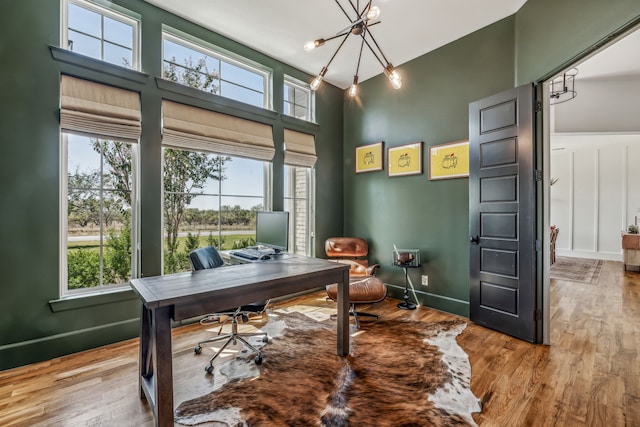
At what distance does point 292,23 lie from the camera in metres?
3.13

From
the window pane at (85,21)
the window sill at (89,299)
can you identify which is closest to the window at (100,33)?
the window pane at (85,21)

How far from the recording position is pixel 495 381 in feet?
6.71

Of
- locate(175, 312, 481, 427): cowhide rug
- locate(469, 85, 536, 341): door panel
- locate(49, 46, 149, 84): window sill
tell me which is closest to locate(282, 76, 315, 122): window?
locate(49, 46, 149, 84): window sill

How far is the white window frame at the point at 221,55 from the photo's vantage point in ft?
10.1

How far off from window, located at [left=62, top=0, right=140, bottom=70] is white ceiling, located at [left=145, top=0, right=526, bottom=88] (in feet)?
1.31

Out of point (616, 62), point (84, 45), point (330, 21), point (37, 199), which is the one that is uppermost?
point (616, 62)

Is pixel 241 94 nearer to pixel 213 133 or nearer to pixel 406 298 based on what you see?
pixel 213 133

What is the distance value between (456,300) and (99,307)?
151 inches

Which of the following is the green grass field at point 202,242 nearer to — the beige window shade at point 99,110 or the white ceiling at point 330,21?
the beige window shade at point 99,110

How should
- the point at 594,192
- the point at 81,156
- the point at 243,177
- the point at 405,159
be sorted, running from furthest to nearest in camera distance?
the point at 594,192 → the point at 405,159 → the point at 243,177 → the point at 81,156

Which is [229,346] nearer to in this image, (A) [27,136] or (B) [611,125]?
(A) [27,136]

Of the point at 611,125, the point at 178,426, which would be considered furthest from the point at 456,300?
the point at 611,125

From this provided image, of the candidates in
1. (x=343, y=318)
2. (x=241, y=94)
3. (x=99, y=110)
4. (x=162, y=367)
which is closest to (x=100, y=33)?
(x=99, y=110)

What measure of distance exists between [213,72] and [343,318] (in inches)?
126
